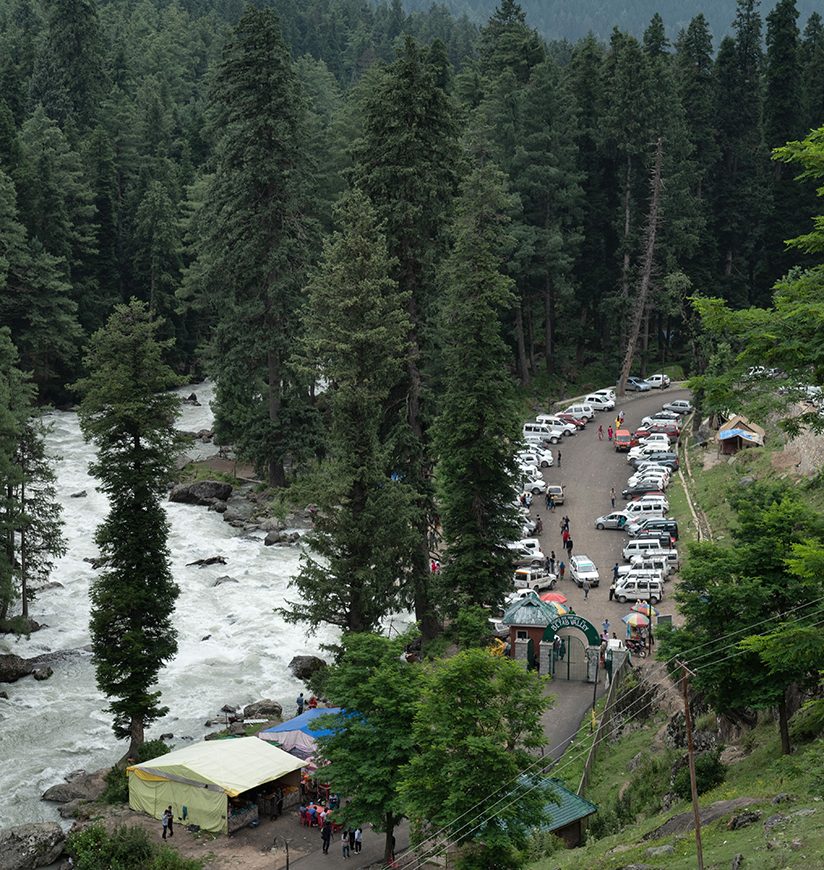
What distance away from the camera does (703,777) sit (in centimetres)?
2956

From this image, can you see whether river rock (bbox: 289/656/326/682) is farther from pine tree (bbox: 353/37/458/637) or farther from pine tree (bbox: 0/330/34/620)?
pine tree (bbox: 0/330/34/620)

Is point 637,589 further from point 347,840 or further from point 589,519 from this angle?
point 347,840

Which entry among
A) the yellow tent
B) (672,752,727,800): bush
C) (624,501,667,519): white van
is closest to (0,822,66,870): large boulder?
the yellow tent

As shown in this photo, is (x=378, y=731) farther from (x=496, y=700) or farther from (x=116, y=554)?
(x=116, y=554)

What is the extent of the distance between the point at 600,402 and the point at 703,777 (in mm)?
56104

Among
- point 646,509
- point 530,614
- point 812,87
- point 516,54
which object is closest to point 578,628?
point 530,614

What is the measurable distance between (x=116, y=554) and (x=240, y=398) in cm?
3054

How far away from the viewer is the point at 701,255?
9431cm

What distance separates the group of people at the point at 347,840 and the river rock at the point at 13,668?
55.4 ft

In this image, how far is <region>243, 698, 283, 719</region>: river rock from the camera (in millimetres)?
43125

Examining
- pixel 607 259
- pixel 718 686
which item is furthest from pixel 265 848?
pixel 607 259

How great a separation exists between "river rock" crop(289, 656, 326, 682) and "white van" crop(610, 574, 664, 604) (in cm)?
1248

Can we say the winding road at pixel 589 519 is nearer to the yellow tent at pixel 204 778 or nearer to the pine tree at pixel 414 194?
the pine tree at pixel 414 194

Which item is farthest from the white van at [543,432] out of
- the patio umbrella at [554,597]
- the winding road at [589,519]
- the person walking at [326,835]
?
the person walking at [326,835]
